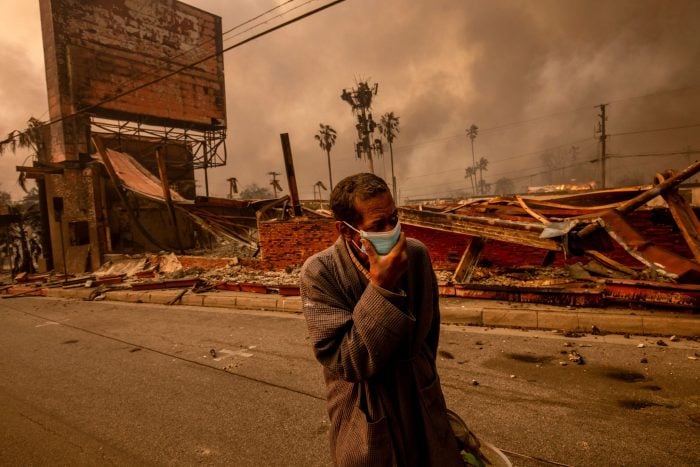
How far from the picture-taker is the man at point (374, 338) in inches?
47.4

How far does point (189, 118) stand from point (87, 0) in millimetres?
6808

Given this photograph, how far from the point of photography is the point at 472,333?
5199mm

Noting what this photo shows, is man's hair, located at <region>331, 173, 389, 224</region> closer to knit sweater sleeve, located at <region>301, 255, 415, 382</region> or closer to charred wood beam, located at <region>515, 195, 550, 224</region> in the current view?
knit sweater sleeve, located at <region>301, 255, 415, 382</region>

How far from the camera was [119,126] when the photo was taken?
18969mm

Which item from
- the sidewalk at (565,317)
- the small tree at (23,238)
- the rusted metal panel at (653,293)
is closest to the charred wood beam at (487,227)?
the rusted metal panel at (653,293)

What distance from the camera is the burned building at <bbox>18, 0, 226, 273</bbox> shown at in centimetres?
1664

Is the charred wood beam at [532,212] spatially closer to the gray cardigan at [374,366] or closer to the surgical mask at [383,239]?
the gray cardigan at [374,366]

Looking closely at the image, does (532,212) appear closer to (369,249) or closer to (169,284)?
(369,249)

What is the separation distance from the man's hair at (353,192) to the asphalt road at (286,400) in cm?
206

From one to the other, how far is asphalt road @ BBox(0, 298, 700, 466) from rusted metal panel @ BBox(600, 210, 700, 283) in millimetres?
1049

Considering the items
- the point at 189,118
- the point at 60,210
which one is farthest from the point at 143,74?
the point at 60,210

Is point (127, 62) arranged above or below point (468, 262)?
above

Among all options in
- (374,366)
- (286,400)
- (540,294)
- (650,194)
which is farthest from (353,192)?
(650,194)

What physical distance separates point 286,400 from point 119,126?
1990 centimetres
